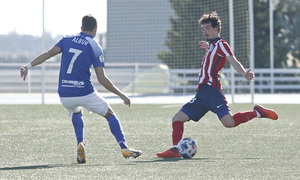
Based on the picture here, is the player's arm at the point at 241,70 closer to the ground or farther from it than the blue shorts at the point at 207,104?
farther from it

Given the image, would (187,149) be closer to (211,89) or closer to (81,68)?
(211,89)

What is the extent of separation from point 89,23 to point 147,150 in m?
1.86

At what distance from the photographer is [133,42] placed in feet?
77.7

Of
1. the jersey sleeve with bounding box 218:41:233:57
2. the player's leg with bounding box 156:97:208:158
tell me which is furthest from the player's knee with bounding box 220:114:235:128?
the jersey sleeve with bounding box 218:41:233:57

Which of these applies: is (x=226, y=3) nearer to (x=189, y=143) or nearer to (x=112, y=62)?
(x=112, y=62)

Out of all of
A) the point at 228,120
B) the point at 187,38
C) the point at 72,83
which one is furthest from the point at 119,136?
the point at 187,38

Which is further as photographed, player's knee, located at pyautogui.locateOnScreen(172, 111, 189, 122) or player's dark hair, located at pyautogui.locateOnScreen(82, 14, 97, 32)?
player's knee, located at pyautogui.locateOnScreen(172, 111, 189, 122)

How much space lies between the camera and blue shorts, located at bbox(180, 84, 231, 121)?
23.2 ft

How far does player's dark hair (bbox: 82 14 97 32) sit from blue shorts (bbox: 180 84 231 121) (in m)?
1.53

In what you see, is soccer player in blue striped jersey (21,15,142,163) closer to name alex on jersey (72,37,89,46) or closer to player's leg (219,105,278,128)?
name alex on jersey (72,37,89,46)

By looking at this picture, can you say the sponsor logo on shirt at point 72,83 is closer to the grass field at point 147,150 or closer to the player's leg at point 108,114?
the player's leg at point 108,114

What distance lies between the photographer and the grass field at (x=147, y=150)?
217 inches

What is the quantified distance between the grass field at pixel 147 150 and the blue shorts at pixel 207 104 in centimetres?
48

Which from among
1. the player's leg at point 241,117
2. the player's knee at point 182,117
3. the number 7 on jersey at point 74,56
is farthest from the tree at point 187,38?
the number 7 on jersey at point 74,56
